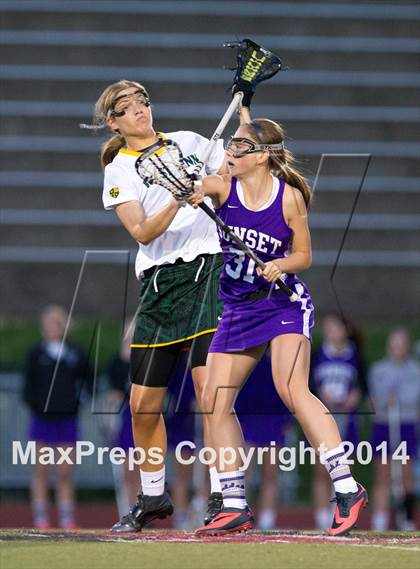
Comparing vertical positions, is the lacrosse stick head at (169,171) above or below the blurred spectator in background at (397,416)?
above

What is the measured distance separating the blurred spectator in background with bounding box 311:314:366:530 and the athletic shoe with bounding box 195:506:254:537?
4.02m

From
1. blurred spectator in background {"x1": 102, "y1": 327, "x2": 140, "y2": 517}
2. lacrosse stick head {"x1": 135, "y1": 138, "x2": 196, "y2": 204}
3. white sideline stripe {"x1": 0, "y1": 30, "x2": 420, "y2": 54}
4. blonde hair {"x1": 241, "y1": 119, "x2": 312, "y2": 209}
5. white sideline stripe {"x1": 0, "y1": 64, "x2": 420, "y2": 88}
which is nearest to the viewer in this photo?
lacrosse stick head {"x1": 135, "y1": 138, "x2": 196, "y2": 204}

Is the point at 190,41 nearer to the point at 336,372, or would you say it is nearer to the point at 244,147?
the point at 336,372

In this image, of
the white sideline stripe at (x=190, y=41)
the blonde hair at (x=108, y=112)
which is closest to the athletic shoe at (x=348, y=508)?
the blonde hair at (x=108, y=112)

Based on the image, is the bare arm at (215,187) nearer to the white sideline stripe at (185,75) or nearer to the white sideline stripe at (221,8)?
the white sideline stripe at (185,75)

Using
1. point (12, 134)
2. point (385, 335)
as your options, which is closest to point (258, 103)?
point (12, 134)

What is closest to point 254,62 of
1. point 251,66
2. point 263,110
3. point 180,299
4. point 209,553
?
point 251,66

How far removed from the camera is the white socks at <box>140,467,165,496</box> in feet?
19.1

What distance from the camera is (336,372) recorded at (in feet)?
31.0

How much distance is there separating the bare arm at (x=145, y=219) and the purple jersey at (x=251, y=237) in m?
0.24

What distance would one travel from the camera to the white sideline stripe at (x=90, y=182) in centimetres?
1465

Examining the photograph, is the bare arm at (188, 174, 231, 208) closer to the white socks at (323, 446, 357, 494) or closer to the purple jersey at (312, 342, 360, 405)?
the white socks at (323, 446, 357, 494)

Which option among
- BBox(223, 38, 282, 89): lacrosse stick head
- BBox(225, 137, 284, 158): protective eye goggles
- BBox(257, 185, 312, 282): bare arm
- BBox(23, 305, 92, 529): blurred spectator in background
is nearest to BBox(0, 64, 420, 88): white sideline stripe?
BBox(23, 305, 92, 529): blurred spectator in background

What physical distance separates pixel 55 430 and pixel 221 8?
23.2ft
